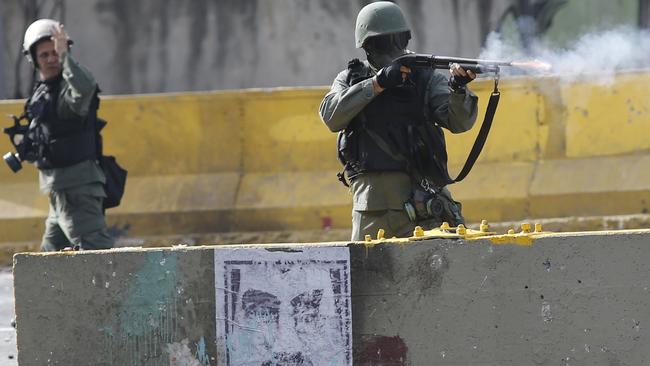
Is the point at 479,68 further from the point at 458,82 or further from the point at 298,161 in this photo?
Answer: the point at 298,161

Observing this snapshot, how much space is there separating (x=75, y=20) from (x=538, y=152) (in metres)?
6.39

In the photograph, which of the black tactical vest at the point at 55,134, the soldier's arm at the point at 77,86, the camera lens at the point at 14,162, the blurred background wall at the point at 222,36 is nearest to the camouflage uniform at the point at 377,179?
the soldier's arm at the point at 77,86

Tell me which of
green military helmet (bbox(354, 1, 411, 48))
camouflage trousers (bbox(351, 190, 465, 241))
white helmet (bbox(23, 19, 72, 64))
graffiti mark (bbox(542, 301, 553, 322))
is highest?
white helmet (bbox(23, 19, 72, 64))

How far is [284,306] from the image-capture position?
15.8ft

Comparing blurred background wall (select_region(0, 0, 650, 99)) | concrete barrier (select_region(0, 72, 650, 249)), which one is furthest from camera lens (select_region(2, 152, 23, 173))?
blurred background wall (select_region(0, 0, 650, 99))

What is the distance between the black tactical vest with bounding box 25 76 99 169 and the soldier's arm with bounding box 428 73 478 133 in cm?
258

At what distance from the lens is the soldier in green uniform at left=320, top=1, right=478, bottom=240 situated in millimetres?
5438

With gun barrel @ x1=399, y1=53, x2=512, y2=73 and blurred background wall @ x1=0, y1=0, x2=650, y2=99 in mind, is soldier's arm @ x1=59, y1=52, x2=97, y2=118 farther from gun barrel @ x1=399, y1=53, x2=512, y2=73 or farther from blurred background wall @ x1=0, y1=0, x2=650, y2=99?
blurred background wall @ x1=0, y1=0, x2=650, y2=99

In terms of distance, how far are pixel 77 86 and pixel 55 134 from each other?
1.38ft

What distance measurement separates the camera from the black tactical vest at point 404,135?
5.45 metres

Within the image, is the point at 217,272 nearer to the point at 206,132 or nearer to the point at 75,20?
the point at 206,132

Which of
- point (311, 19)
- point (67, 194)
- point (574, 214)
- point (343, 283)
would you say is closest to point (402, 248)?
point (343, 283)

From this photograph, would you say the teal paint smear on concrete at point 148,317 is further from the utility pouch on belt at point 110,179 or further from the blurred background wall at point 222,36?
the blurred background wall at point 222,36

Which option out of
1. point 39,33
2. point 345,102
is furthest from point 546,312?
point 39,33
